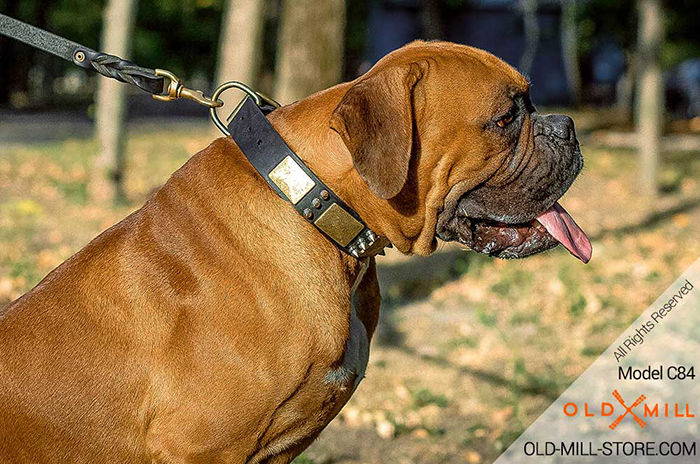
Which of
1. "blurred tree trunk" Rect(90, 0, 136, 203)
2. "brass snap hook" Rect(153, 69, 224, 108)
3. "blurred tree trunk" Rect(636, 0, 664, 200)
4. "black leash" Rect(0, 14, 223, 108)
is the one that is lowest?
"blurred tree trunk" Rect(636, 0, 664, 200)

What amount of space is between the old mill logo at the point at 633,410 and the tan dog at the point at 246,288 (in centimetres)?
235

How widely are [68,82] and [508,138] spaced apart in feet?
210

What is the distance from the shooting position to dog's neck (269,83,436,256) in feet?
9.60

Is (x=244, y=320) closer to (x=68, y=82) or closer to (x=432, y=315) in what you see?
(x=432, y=315)

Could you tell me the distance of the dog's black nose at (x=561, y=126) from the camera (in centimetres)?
326

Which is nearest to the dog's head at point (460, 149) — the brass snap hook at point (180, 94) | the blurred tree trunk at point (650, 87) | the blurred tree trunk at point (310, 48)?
the brass snap hook at point (180, 94)

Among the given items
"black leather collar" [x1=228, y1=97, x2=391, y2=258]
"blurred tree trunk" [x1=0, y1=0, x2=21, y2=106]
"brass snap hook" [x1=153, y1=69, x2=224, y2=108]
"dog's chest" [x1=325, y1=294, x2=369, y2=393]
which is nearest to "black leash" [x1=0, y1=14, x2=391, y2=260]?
"black leather collar" [x1=228, y1=97, x2=391, y2=258]

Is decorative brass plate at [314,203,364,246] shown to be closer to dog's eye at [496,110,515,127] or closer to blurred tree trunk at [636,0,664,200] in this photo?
dog's eye at [496,110,515,127]

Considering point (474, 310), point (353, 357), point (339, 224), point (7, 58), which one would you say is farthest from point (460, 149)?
point (7, 58)

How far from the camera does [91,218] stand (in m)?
9.52

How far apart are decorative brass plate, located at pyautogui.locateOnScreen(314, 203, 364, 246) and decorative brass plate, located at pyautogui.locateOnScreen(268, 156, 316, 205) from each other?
102 mm

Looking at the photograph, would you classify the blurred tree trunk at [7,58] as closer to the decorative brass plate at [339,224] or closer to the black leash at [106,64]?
the black leash at [106,64]

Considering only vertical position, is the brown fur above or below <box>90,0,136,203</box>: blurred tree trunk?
above

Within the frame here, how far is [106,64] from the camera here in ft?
11.5
